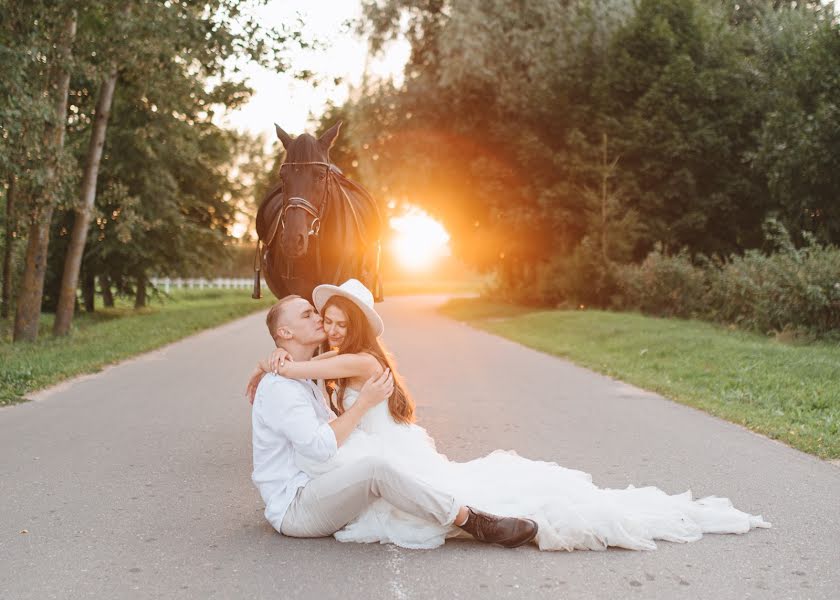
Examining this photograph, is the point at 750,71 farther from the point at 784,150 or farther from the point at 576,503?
the point at 576,503

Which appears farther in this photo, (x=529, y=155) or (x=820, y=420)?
(x=529, y=155)

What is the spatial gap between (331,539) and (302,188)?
13.1 feet

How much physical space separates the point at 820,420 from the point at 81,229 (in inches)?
627

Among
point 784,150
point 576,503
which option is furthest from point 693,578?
point 784,150

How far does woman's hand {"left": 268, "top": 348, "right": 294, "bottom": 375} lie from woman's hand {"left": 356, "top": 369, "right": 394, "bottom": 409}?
47 centimetres

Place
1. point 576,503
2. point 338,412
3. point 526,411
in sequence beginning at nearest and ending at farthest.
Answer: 1. point 576,503
2. point 338,412
3. point 526,411

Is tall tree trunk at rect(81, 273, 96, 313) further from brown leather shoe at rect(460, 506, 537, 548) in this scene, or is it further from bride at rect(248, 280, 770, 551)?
brown leather shoe at rect(460, 506, 537, 548)

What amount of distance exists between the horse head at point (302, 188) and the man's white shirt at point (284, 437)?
2.98 meters

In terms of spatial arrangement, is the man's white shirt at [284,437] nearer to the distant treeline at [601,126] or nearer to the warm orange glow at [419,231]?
the distant treeline at [601,126]

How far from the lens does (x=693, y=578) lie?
440 cm

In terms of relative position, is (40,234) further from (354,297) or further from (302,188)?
(354,297)

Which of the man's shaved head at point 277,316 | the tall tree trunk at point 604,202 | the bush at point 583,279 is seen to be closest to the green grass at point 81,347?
the man's shaved head at point 277,316

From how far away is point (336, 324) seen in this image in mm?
5230

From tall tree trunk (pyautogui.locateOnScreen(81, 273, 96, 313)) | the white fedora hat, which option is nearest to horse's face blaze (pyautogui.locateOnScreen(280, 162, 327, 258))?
the white fedora hat
